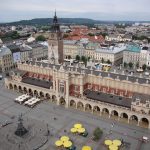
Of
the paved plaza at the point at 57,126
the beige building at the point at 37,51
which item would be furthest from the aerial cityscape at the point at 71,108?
the beige building at the point at 37,51

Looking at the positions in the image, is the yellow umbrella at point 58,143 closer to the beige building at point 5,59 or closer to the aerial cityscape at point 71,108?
the aerial cityscape at point 71,108

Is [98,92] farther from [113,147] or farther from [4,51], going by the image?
[4,51]

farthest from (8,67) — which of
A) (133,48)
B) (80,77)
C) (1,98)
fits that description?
(133,48)

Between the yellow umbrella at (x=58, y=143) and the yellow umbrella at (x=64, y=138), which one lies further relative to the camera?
the yellow umbrella at (x=64, y=138)

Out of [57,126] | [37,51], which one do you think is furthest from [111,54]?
[57,126]

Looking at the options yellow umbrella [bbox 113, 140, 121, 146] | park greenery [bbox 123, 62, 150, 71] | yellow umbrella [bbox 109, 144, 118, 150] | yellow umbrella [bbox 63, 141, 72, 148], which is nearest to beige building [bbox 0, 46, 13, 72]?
park greenery [bbox 123, 62, 150, 71]

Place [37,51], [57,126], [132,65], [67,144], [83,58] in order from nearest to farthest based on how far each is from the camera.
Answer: [67,144], [57,126], [132,65], [83,58], [37,51]
